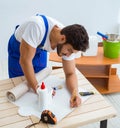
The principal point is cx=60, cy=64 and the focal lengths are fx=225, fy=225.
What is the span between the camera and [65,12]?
3199 millimetres

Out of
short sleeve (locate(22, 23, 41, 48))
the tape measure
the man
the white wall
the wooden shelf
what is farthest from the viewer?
the white wall

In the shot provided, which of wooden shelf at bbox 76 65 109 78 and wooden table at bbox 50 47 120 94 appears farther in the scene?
wooden shelf at bbox 76 65 109 78

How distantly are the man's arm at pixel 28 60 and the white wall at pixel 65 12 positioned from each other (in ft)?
5.74

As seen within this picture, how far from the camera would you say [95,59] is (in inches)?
91.7

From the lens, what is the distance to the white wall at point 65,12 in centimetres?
298

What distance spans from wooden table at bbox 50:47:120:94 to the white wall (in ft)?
2.91

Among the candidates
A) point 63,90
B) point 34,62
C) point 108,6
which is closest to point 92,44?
point 34,62

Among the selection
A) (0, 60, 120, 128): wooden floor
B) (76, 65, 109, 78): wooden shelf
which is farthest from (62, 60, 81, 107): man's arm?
(76, 65, 109, 78): wooden shelf

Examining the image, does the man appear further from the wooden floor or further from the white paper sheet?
the wooden floor

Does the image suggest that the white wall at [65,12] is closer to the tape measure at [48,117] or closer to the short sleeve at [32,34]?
the short sleeve at [32,34]

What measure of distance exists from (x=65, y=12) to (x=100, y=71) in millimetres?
1167

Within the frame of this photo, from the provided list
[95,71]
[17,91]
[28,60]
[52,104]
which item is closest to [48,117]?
[52,104]

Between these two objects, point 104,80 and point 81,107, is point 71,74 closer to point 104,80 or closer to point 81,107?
point 81,107

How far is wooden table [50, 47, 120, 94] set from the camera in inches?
89.1
